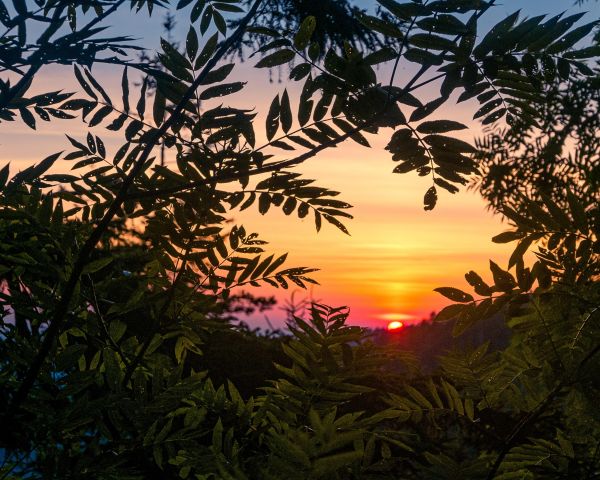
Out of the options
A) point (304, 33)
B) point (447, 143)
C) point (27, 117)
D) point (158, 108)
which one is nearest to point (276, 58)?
point (304, 33)

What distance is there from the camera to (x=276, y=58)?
2047 mm

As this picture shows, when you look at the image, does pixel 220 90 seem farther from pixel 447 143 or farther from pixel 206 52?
pixel 447 143

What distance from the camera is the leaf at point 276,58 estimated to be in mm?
2020

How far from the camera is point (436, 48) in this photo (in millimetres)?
1824

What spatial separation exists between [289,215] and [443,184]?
20.2 inches

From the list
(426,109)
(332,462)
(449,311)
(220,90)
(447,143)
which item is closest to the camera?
(332,462)

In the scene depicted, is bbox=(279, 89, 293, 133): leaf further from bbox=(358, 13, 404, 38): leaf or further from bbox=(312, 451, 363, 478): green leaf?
bbox=(312, 451, 363, 478): green leaf

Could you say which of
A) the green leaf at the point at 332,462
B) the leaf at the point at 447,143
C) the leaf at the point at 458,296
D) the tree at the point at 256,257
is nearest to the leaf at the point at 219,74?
the tree at the point at 256,257

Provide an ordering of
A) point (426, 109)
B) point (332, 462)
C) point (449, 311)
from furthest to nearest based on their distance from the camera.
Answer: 1. point (426, 109)
2. point (449, 311)
3. point (332, 462)

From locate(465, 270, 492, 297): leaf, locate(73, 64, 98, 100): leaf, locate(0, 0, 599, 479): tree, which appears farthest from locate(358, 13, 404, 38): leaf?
locate(73, 64, 98, 100): leaf

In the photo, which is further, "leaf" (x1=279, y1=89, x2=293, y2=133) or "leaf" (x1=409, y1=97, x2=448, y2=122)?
"leaf" (x1=279, y1=89, x2=293, y2=133)

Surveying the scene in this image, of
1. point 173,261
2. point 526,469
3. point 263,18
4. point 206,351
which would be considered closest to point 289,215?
point 173,261

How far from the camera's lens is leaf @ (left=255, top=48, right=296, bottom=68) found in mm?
2020

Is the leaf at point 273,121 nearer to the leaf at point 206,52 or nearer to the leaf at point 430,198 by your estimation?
the leaf at point 206,52
